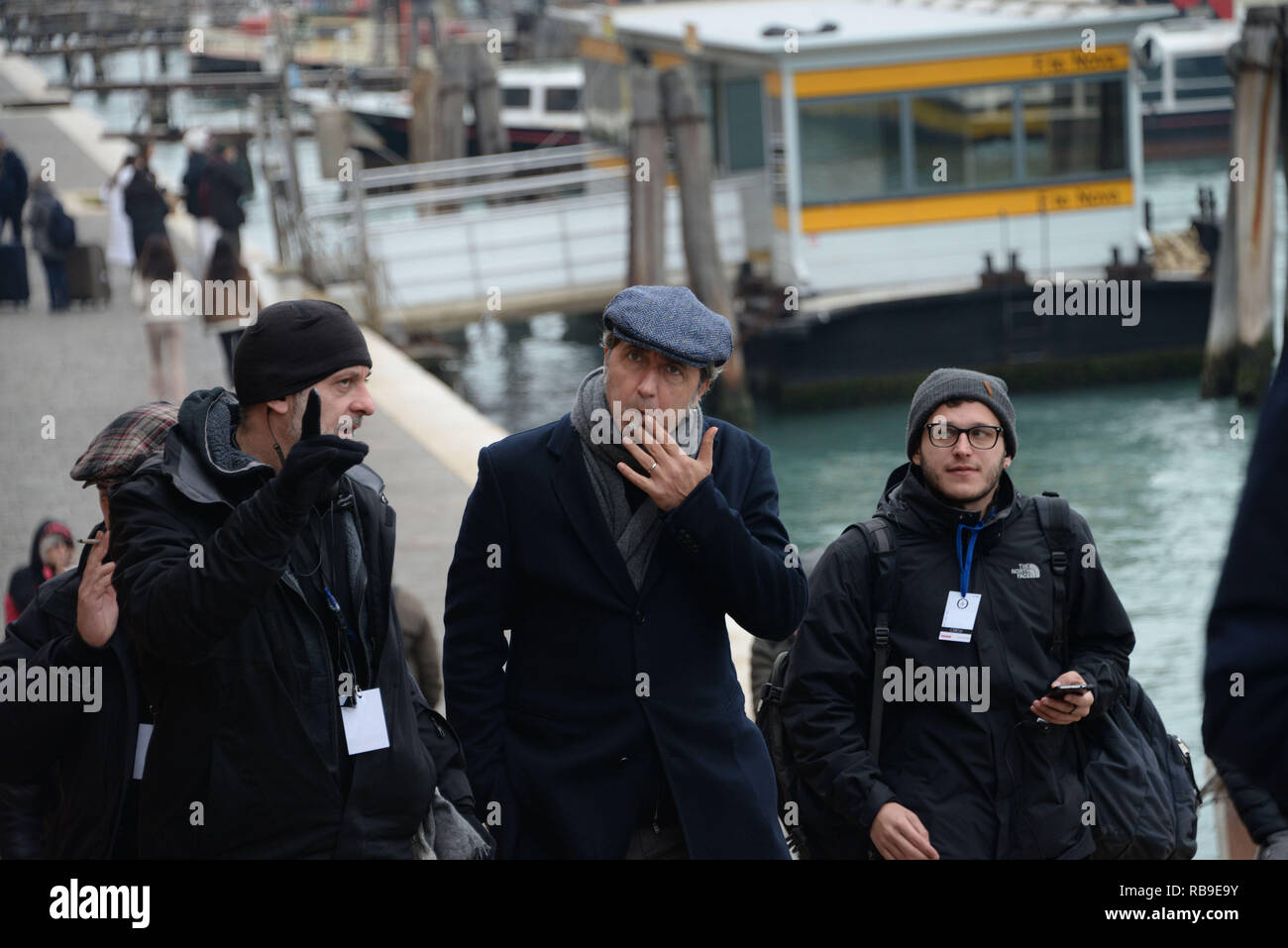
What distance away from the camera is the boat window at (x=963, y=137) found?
19.0 meters

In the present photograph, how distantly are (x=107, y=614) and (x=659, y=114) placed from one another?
15860 mm

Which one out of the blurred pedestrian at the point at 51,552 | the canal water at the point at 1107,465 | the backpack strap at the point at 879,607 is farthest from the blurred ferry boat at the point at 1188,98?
the backpack strap at the point at 879,607

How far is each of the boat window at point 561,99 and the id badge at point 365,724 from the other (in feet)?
121

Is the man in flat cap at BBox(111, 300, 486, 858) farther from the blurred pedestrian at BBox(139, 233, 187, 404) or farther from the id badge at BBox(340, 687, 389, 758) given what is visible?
the blurred pedestrian at BBox(139, 233, 187, 404)

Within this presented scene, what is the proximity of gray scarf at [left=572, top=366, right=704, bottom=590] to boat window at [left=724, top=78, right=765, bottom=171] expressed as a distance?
18589 mm

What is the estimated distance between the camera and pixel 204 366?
Answer: 15.1 m

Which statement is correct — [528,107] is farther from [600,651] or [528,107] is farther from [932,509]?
[600,651]

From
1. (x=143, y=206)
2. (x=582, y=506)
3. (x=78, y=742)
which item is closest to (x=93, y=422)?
(x=143, y=206)

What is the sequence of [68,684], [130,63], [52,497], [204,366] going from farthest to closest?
[130,63] → [204,366] → [52,497] → [68,684]

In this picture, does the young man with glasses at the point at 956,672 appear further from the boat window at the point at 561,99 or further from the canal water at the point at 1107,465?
the boat window at the point at 561,99

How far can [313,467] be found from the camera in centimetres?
281

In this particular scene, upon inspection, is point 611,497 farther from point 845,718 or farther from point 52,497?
point 52,497
